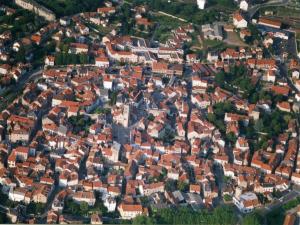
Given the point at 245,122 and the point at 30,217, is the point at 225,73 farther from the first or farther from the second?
the point at 30,217

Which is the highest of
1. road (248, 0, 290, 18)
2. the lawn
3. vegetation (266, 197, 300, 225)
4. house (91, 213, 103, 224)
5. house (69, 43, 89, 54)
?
house (69, 43, 89, 54)

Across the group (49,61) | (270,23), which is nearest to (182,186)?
(49,61)

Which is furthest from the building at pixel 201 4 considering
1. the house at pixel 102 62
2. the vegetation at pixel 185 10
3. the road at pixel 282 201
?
the road at pixel 282 201

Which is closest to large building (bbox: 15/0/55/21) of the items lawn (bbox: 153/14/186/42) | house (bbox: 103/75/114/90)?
lawn (bbox: 153/14/186/42)

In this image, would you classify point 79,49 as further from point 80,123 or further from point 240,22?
point 240,22

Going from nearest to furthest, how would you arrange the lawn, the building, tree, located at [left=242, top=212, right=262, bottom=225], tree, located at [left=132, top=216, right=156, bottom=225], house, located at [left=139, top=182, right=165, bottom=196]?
tree, located at [left=132, top=216, right=156, bottom=225]
tree, located at [left=242, top=212, right=262, bottom=225]
house, located at [left=139, top=182, right=165, bottom=196]
the lawn
the building

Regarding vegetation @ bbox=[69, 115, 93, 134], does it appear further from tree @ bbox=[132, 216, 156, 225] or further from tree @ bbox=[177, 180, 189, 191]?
tree @ bbox=[132, 216, 156, 225]
